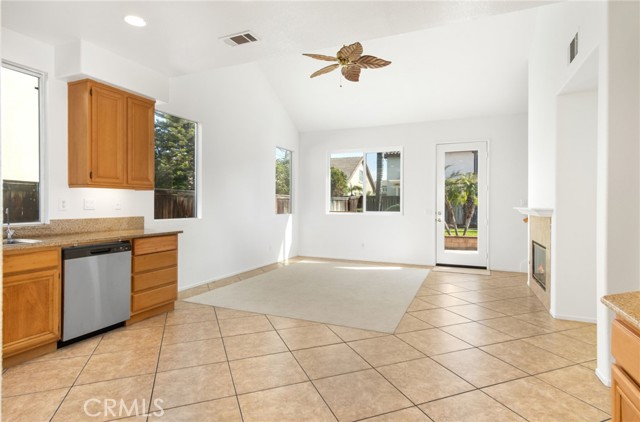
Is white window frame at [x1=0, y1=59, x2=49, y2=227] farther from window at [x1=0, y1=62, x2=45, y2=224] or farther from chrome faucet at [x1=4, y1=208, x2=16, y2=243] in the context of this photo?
chrome faucet at [x1=4, y1=208, x2=16, y2=243]

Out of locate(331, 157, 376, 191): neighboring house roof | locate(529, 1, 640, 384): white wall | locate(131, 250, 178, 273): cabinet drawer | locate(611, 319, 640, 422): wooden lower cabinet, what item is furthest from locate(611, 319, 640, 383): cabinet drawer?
locate(331, 157, 376, 191): neighboring house roof

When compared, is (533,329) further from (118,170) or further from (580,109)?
(118,170)

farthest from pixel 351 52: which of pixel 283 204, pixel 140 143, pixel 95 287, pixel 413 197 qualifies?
pixel 283 204

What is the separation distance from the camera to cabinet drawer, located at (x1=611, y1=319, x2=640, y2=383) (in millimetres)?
1294

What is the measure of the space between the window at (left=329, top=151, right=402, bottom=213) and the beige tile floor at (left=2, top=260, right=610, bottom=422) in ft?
13.0

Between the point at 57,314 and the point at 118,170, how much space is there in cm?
149

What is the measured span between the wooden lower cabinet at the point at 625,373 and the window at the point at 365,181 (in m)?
5.98

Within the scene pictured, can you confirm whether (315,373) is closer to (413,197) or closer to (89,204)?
(89,204)

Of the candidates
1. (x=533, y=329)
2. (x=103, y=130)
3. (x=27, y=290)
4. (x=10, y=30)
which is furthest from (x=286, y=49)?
(x=533, y=329)

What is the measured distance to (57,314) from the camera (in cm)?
292

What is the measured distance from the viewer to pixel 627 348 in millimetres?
1357

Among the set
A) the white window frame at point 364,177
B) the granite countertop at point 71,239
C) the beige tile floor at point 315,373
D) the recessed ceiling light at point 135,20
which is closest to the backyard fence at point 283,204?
the white window frame at point 364,177

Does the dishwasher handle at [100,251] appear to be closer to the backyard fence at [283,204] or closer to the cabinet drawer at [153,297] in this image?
the cabinet drawer at [153,297]

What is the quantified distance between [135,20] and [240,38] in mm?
846
